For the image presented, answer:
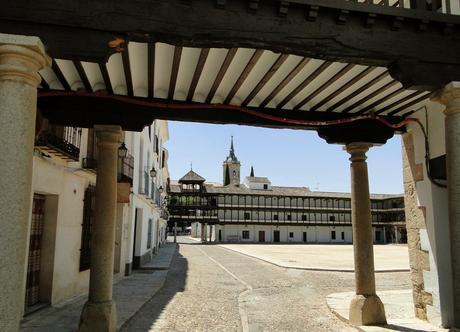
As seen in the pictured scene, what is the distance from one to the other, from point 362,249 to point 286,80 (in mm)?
3389

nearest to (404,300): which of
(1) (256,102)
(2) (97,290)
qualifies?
(1) (256,102)

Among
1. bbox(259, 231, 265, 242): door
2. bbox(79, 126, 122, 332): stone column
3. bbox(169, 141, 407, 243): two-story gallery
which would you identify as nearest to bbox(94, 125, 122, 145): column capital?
bbox(79, 126, 122, 332): stone column

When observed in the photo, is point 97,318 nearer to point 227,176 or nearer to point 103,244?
point 103,244

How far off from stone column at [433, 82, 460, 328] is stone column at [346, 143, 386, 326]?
2.75m

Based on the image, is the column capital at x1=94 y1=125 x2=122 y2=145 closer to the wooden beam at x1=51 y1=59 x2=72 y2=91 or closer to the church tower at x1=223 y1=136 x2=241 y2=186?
the wooden beam at x1=51 y1=59 x2=72 y2=91

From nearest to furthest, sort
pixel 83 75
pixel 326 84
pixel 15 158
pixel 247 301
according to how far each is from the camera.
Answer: pixel 15 158, pixel 83 75, pixel 326 84, pixel 247 301

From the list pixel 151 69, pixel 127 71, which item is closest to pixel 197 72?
pixel 151 69

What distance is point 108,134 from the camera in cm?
628

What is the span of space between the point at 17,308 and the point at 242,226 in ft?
167

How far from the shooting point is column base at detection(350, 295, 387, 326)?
21.9ft

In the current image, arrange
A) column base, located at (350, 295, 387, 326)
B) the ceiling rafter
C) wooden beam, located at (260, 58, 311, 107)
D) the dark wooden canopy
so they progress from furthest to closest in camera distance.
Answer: column base, located at (350, 295, 387, 326) → the ceiling rafter → wooden beam, located at (260, 58, 311, 107) → the dark wooden canopy

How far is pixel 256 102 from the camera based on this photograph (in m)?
6.41

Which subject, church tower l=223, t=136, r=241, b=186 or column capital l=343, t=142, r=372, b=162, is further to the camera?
church tower l=223, t=136, r=241, b=186

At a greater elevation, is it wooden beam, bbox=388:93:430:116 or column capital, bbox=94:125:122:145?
wooden beam, bbox=388:93:430:116
